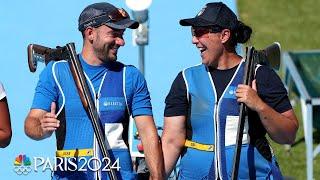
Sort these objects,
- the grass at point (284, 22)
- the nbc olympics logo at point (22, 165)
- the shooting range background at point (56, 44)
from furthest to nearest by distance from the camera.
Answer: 1. the grass at point (284, 22)
2. the shooting range background at point (56, 44)
3. the nbc olympics logo at point (22, 165)

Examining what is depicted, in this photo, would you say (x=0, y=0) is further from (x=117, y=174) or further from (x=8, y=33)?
(x=117, y=174)

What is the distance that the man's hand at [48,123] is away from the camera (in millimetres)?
4844

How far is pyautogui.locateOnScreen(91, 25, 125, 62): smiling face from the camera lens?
5074mm

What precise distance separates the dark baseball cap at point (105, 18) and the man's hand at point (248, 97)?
2.06 ft

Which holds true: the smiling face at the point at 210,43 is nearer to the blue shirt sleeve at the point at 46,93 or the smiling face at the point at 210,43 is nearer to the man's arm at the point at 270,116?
the man's arm at the point at 270,116

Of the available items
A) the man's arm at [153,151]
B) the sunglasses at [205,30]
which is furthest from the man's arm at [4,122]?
the sunglasses at [205,30]

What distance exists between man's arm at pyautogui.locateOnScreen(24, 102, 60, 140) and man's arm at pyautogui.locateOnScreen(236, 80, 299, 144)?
2.86 feet

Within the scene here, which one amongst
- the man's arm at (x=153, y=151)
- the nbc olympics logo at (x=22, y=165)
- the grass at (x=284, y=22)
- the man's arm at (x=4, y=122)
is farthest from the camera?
the grass at (x=284, y=22)

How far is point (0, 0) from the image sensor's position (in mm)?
8156

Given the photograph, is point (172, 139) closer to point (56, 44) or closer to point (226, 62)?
point (226, 62)

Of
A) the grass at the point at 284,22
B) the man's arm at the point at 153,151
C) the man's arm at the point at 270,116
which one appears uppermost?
the grass at the point at 284,22

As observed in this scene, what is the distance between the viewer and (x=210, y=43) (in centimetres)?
506

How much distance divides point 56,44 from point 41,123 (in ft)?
9.58

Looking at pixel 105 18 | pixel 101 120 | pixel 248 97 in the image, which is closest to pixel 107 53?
pixel 105 18
